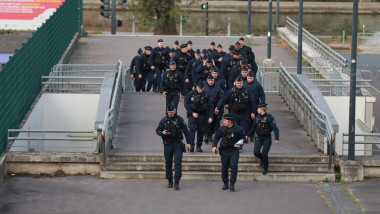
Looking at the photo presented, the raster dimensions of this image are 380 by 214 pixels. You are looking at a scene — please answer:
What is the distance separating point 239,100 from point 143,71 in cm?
735

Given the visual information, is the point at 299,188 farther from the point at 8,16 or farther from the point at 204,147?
the point at 8,16

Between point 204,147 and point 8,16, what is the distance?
3180cm

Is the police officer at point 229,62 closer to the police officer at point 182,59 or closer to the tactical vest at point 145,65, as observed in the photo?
the police officer at point 182,59

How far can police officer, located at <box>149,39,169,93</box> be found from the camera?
27828mm

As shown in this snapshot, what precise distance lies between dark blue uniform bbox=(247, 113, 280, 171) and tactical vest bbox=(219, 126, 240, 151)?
3.74 ft

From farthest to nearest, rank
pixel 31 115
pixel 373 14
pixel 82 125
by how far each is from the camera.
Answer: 1. pixel 373 14
2. pixel 82 125
3. pixel 31 115

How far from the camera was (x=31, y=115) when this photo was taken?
2478 centimetres

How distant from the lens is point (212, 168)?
20328 mm

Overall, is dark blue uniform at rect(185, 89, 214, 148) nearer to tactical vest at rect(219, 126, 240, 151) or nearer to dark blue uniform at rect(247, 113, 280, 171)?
dark blue uniform at rect(247, 113, 280, 171)

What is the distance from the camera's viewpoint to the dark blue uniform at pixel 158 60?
27.8 meters

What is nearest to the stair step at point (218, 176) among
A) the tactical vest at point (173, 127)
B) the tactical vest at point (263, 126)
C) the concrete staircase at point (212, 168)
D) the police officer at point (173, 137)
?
the concrete staircase at point (212, 168)

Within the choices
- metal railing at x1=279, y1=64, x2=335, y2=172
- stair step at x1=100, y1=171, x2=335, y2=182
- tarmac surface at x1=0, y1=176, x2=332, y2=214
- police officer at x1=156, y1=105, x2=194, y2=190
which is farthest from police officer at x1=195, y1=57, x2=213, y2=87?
police officer at x1=156, y1=105, x2=194, y2=190

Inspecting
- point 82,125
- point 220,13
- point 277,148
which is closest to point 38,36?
point 82,125

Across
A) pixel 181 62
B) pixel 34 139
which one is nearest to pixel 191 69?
pixel 181 62
